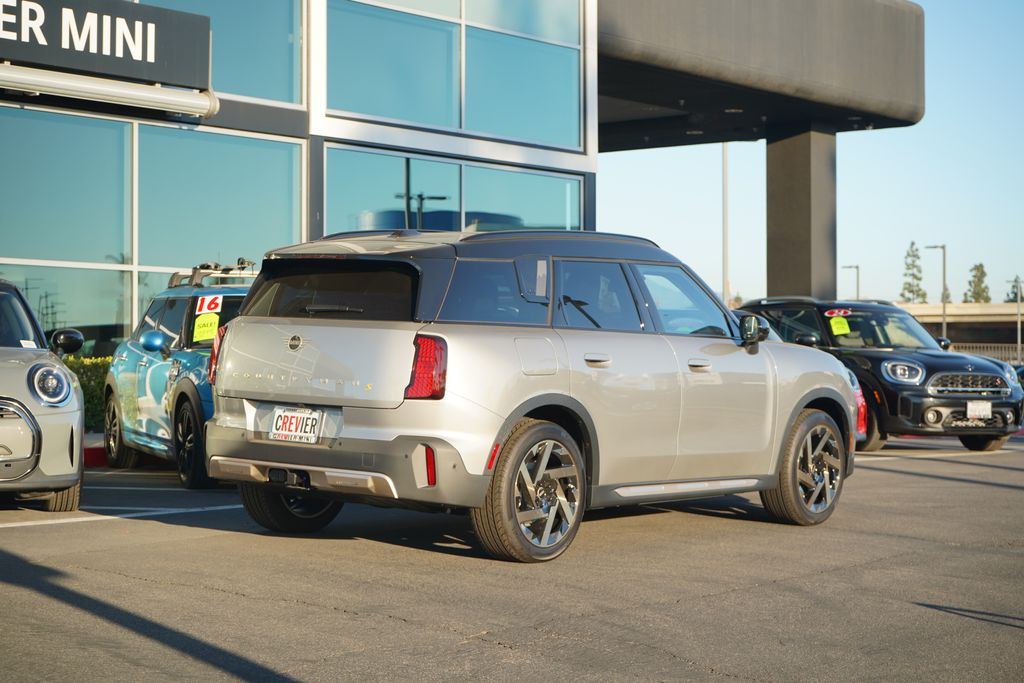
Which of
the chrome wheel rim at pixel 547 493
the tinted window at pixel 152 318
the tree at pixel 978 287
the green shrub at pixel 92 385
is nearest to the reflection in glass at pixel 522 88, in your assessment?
the green shrub at pixel 92 385

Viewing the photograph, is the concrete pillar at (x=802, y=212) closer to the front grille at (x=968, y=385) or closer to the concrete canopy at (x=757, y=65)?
the concrete canopy at (x=757, y=65)

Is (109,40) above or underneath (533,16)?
underneath

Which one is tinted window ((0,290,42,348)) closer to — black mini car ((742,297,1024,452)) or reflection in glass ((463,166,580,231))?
black mini car ((742,297,1024,452))

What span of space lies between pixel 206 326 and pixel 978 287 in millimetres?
186729

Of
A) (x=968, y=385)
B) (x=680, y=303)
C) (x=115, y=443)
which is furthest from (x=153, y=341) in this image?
(x=968, y=385)

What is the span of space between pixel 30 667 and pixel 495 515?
2.89 m

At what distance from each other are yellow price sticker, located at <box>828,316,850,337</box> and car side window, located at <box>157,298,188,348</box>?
8141 millimetres

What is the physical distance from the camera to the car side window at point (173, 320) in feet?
39.4

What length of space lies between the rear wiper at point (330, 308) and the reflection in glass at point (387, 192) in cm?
1144

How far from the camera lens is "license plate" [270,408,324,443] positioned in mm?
7539

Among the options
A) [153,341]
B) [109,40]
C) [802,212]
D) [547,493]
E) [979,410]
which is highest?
[109,40]

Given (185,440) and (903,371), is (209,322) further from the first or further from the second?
(903,371)

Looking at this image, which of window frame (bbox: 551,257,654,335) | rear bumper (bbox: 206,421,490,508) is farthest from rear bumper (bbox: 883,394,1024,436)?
rear bumper (bbox: 206,421,490,508)

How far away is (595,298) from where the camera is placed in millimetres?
8445
